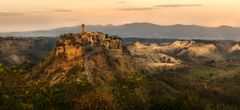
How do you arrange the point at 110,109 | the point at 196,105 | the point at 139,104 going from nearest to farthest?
the point at 110,109, the point at 139,104, the point at 196,105

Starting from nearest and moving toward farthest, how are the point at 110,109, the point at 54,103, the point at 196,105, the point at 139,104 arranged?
the point at 110,109, the point at 54,103, the point at 139,104, the point at 196,105

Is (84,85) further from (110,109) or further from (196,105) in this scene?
(196,105)

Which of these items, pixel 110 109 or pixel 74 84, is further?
pixel 74 84

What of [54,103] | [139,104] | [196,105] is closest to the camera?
[54,103]

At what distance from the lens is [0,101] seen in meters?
141

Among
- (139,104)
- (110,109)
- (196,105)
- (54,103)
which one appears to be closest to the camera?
(110,109)

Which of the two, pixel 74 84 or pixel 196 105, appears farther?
pixel 196 105

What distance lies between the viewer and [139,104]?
159375 millimetres

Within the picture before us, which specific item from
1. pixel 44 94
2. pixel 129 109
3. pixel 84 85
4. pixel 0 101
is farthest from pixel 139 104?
pixel 0 101

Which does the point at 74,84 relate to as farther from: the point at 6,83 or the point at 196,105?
the point at 196,105

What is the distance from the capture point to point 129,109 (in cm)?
15462

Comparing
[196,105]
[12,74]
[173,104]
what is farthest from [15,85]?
[196,105]

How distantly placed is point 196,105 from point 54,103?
52232 mm

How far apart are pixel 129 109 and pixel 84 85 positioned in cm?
1681
